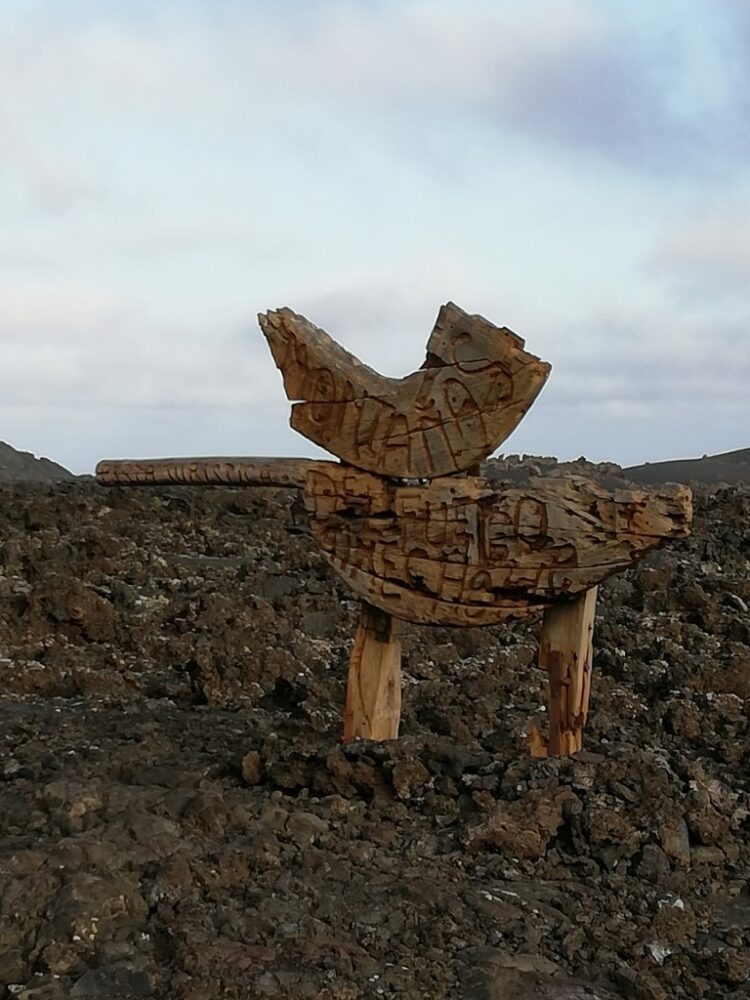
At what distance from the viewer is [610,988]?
3.71 meters

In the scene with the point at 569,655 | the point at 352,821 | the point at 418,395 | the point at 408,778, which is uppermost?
the point at 418,395

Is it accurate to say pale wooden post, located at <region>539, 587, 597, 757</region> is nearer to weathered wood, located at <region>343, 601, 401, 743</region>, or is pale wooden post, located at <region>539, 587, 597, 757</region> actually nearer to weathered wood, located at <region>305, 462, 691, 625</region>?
weathered wood, located at <region>305, 462, 691, 625</region>

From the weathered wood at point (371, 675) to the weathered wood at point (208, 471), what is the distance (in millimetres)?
861

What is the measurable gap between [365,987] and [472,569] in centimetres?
218

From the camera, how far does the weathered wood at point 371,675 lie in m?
5.50

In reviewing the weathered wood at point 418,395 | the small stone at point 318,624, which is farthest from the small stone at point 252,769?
the small stone at point 318,624

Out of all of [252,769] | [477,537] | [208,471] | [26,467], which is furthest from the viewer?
[26,467]

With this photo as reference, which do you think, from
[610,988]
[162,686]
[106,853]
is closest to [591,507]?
[610,988]

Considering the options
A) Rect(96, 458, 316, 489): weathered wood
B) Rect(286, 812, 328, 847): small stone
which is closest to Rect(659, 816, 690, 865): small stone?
Rect(286, 812, 328, 847): small stone

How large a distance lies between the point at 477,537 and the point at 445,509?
0.75 feet

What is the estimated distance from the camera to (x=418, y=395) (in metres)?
5.17

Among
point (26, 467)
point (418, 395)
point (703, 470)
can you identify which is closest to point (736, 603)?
point (418, 395)

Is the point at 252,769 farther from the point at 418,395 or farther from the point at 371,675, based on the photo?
the point at 418,395

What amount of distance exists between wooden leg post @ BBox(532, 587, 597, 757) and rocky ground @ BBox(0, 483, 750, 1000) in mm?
263
